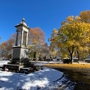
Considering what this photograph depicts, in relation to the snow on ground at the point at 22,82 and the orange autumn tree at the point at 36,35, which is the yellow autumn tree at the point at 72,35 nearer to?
the orange autumn tree at the point at 36,35

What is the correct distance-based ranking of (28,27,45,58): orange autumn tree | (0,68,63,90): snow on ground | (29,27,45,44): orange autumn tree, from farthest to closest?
(29,27,45,44): orange autumn tree, (28,27,45,58): orange autumn tree, (0,68,63,90): snow on ground

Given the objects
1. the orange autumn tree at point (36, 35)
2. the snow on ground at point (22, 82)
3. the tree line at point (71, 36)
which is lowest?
the snow on ground at point (22, 82)

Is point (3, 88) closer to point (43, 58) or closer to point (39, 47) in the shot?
point (39, 47)

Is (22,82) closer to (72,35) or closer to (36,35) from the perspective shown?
(72,35)

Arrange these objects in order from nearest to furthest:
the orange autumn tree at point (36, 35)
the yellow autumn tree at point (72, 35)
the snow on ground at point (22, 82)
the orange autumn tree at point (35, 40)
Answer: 1. the snow on ground at point (22, 82)
2. the yellow autumn tree at point (72, 35)
3. the orange autumn tree at point (35, 40)
4. the orange autumn tree at point (36, 35)

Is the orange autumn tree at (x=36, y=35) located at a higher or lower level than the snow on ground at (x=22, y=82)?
higher

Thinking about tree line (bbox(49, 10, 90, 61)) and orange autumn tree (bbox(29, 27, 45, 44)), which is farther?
orange autumn tree (bbox(29, 27, 45, 44))

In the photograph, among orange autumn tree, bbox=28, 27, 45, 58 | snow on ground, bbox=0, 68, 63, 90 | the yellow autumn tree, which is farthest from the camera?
orange autumn tree, bbox=28, 27, 45, 58

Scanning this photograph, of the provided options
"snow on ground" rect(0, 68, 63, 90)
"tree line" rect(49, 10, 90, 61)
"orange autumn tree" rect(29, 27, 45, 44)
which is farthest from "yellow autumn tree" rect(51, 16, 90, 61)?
"snow on ground" rect(0, 68, 63, 90)

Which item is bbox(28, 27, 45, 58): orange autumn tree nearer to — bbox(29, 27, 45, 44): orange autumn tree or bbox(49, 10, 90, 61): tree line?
bbox(29, 27, 45, 44): orange autumn tree

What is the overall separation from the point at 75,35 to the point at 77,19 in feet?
12.7

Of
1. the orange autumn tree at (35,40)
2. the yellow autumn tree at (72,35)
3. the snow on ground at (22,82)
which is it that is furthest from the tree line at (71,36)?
the snow on ground at (22,82)

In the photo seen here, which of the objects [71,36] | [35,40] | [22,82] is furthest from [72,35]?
[22,82]

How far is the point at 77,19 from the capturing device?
20.9 m
